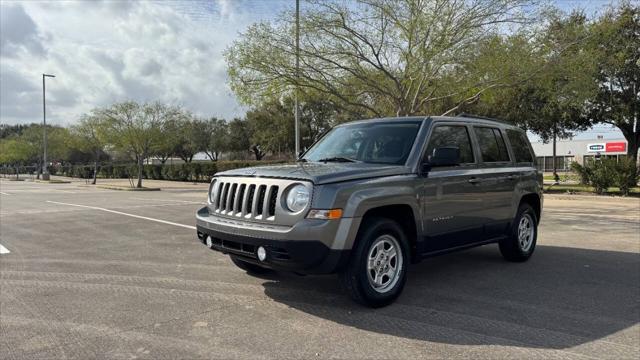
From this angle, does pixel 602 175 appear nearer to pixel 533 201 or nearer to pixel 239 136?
pixel 533 201

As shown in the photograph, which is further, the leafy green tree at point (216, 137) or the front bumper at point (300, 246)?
the leafy green tree at point (216, 137)

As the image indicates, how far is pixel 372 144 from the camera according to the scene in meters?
5.87

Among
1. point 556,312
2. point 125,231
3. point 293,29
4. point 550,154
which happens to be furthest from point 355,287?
point 550,154

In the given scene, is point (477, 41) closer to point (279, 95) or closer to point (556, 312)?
point (279, 95)

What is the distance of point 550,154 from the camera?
72000 mm

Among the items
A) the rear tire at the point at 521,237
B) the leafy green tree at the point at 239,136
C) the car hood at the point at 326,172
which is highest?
the leafy green tree at the point at 239,136

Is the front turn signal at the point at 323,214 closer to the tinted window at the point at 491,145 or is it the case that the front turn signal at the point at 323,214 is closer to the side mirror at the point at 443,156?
the side mirror at the point at 443,156

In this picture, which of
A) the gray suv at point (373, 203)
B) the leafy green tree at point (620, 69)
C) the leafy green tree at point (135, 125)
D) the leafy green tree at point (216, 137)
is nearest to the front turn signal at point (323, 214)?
the gray suv at point (373, 203)

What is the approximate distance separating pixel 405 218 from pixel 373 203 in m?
0.66

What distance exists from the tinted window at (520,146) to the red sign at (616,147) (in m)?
61.2

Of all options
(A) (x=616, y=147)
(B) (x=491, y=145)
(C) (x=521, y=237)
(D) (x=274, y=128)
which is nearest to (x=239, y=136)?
(D) (x=274, y=128)

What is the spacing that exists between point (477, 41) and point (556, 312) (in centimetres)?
1188

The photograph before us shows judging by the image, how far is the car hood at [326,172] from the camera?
4.71 m

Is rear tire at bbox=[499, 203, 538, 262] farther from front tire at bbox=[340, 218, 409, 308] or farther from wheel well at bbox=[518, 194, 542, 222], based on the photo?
front tire at bbox=[340, 218, 409, 308]
